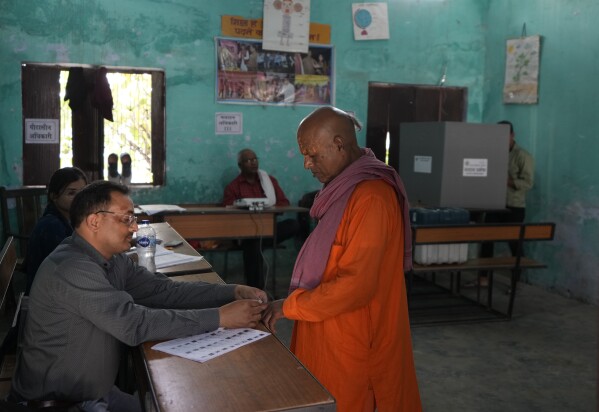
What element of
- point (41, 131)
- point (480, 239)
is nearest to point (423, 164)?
point (480, 239)

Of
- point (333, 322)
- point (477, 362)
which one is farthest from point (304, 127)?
point (477, 362)

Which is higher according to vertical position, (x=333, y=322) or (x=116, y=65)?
(x=116, y=65)

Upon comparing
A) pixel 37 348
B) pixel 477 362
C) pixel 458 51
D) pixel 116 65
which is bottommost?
pixel 477 362

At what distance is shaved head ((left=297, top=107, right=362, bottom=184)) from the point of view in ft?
6.28

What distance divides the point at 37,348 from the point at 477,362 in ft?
9.98

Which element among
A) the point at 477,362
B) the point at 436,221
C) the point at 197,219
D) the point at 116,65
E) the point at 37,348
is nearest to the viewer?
the point at 37,348

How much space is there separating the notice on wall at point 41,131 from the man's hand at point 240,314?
438 cm

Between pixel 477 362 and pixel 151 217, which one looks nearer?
pixel 477 362

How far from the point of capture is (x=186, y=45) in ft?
19.5

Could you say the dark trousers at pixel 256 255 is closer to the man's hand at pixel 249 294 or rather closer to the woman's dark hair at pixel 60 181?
the woman's dark hair at pixel 60 181

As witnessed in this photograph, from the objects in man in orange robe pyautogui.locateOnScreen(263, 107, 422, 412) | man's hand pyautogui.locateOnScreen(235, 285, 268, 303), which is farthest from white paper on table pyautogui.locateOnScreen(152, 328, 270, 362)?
man's hand pyautogui.locateOnScreen(235, 285, 268, 303)

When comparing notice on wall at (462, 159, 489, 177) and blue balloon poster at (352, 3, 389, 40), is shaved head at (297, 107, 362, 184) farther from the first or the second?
blue balloon poster at (352, 3, 389, 40)

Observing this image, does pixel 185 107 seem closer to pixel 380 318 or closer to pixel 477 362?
pixel 477 362

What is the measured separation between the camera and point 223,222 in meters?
5.14
